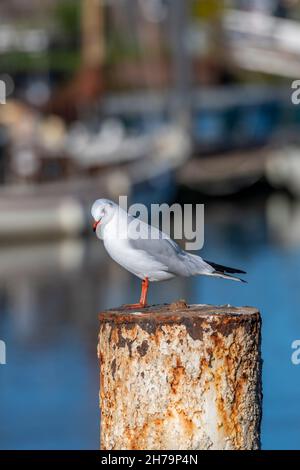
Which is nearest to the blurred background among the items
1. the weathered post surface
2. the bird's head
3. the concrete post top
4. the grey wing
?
the grey wing

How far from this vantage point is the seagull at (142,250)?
5.78 m

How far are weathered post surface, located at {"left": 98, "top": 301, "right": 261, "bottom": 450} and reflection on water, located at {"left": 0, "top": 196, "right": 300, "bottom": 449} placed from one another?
228 inches

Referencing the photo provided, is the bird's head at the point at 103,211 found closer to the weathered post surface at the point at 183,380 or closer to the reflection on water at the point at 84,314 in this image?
the weathered post surface at the point at 183,380

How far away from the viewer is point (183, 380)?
5.10 metres

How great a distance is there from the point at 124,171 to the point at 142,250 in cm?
2415

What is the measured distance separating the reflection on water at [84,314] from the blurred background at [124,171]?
0.13ft

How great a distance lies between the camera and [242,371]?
5.21 meters

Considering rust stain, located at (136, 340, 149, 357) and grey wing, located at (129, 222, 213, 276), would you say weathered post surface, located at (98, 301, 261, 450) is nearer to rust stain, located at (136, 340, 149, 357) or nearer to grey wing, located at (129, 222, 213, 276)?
rust stain, located at (136, 340, 149, 357)

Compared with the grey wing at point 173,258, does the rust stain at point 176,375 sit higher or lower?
lower

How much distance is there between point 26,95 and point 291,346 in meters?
35.1

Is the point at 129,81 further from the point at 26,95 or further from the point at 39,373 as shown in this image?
the point at 39,373

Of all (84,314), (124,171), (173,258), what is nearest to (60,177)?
(124,171)

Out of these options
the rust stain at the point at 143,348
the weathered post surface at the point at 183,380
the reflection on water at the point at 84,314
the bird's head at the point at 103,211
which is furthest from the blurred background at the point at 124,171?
the rust stain at the point at 143,348

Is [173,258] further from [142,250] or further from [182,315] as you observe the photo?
[182,315]
